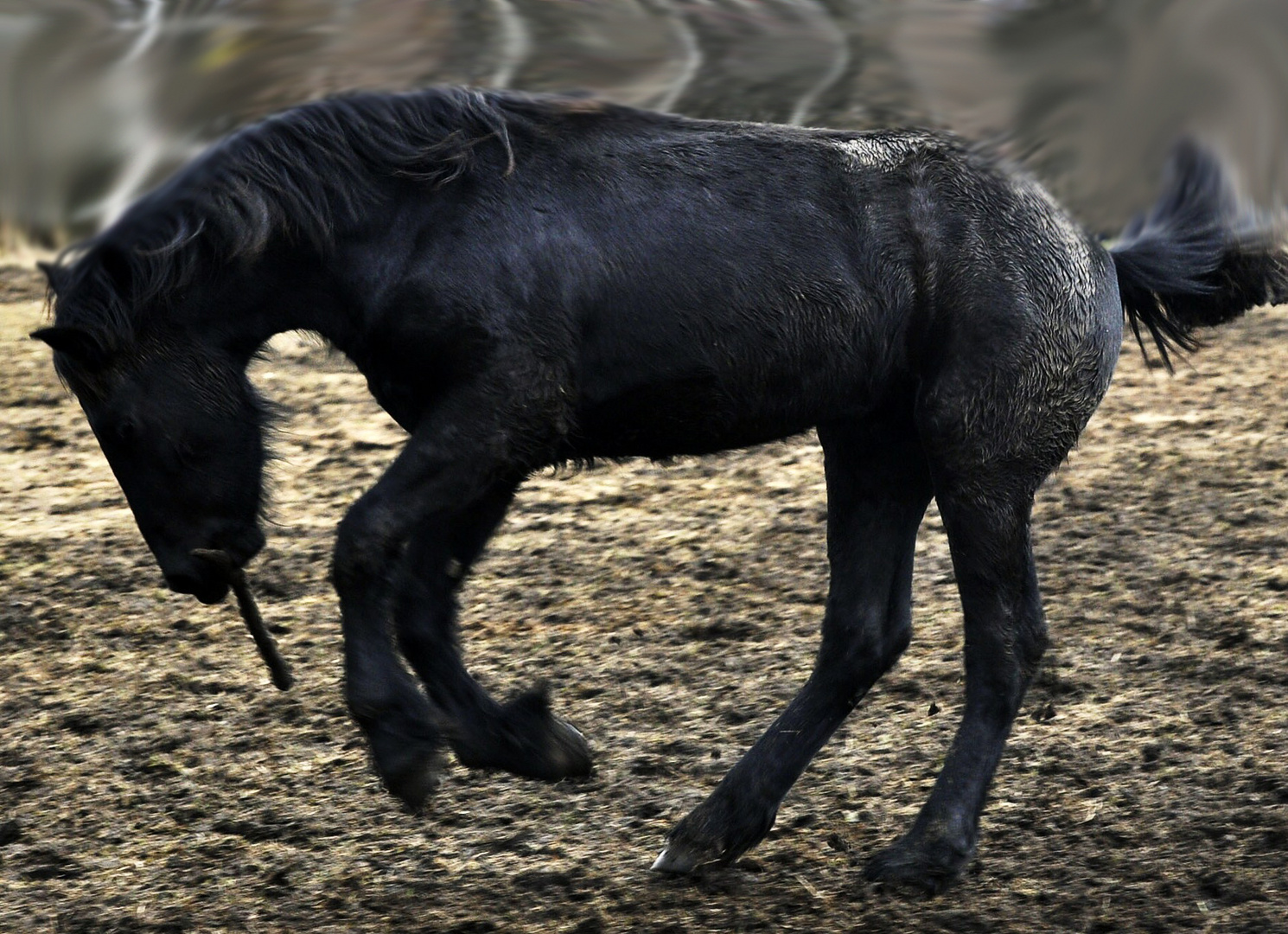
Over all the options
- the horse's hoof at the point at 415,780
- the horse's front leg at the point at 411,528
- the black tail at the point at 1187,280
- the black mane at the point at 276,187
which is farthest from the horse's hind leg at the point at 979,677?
the black mane at the point at 276,187

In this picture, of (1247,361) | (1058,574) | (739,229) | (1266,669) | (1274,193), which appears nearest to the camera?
(1274,193)

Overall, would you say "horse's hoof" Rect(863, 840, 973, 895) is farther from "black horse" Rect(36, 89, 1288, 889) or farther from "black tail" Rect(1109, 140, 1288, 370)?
"black tail" Rect(1109, 140, 1288, 370)

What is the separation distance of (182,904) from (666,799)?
3.72ft

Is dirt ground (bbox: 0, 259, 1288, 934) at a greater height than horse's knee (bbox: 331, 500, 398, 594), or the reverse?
horse's knee (bbox: 331, 500, 398, 594)

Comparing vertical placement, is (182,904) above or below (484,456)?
below

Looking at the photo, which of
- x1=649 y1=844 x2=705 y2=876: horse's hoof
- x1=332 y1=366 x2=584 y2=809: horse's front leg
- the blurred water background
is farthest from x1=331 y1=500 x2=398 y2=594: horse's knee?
the blurred water background

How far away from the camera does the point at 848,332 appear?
8.50ft

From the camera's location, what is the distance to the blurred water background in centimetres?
70

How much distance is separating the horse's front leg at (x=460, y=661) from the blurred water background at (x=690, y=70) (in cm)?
187

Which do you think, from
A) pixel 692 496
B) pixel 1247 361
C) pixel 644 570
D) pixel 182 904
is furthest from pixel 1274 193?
pixel 1247 361

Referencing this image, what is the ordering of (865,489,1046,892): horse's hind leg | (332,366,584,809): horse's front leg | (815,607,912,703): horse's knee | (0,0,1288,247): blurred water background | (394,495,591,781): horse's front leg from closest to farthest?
1. (0,0,1288,247): blurred water background
2. (332,366,584,809): horse's front leg
3. (394,495,591,781): horse's front leg
4. (865,489,1046,892): horse's hind leg
5. (815,607,912,703): horse's knee

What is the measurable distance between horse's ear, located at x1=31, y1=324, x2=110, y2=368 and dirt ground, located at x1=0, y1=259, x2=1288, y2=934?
0.42m

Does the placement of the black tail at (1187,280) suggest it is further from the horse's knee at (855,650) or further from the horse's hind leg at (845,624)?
the horse's knee at (855,650)

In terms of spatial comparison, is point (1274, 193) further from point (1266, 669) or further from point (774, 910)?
point (1266, 669)
